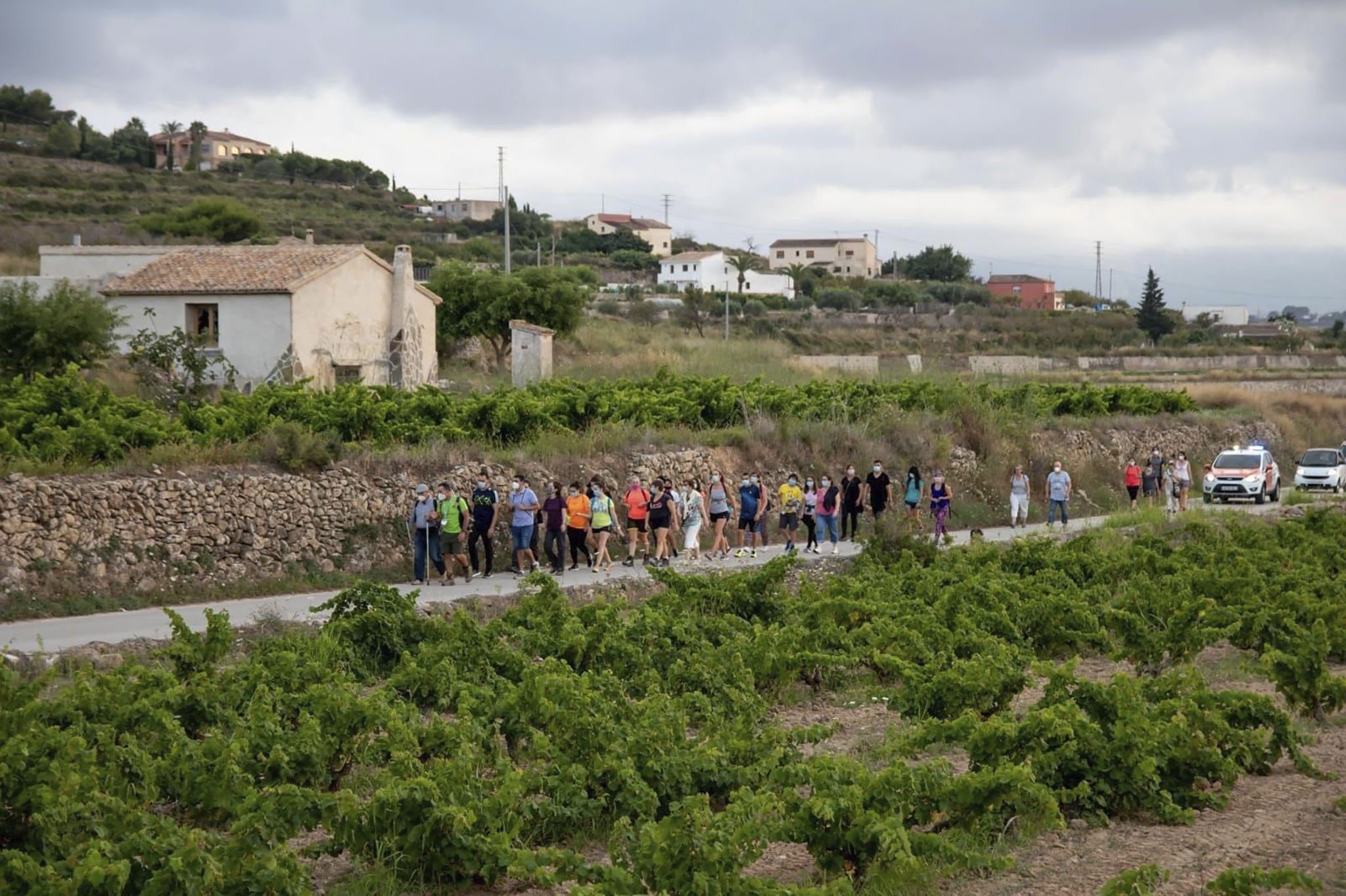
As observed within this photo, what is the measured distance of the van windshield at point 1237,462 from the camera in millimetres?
36781

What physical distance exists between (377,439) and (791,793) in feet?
55.8

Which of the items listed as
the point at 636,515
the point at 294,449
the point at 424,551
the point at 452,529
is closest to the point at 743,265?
the point at 636,515

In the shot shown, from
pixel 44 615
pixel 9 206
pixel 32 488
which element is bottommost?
pixel 44 615

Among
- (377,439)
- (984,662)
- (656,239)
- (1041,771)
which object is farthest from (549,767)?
(656,239)

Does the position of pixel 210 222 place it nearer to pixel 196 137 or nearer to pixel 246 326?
pixel 246 326

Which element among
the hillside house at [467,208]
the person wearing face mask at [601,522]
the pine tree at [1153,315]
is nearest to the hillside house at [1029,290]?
the pine tree at [1153,315]

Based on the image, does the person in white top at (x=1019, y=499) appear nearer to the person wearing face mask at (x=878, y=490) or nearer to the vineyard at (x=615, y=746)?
the person wearing face mask at (x=878, y=490)

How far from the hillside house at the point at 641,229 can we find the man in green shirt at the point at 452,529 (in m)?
108

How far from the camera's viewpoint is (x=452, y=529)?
70.6 feet

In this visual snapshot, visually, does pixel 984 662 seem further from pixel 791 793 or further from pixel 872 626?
pixel 791 793

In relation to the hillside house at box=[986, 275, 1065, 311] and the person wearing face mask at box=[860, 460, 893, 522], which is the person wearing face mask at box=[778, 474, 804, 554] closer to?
the person wearing face mask at box=[860, 460, 893, 522]

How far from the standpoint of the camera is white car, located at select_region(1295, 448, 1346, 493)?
39.6 metres

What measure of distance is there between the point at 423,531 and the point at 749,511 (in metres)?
6.06

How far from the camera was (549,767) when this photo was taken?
438 inches
